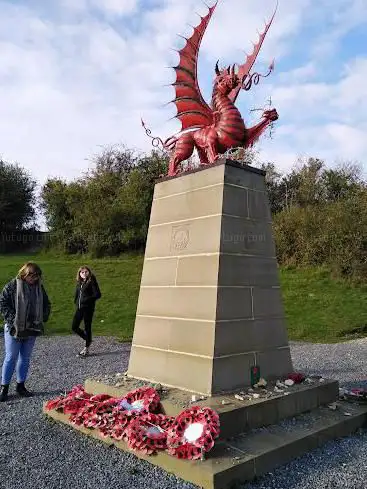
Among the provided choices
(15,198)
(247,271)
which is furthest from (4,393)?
(15,198)

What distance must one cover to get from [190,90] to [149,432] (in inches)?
174

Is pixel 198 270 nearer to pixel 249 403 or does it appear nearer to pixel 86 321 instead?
pixel 249 403

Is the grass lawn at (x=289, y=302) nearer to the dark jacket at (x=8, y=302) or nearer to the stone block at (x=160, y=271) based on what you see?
the dark jacket at (x=8, y=302)

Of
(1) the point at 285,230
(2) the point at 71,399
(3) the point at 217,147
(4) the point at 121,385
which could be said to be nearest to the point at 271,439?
(4) the point at 121,385

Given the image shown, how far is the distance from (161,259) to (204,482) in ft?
9.52

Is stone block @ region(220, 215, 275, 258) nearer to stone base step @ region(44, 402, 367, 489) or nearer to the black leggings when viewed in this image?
stone base step @ region(44, 402, 367, 489)

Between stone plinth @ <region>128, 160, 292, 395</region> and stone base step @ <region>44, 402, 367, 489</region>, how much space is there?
653 millimetres

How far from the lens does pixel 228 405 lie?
15.2 feet

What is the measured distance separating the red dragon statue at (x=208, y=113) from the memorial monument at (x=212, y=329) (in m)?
0.01

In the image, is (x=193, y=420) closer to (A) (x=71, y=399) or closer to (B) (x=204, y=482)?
(B) (x=204, y=482)

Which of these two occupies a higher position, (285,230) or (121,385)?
(285,230)

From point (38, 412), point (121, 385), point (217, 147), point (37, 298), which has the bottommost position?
point (38, 412)

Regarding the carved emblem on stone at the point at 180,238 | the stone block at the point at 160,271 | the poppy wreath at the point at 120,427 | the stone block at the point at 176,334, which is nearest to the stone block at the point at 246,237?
the carved emblem on stone at the point at 180,238

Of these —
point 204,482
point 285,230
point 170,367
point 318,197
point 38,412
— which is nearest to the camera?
point 204,482
